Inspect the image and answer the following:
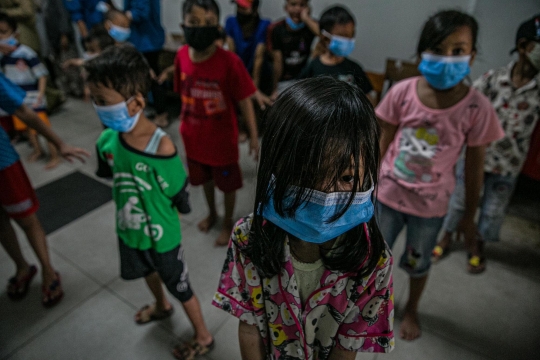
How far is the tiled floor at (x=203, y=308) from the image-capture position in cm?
188

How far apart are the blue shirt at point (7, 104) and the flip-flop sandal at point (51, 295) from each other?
2.67ft

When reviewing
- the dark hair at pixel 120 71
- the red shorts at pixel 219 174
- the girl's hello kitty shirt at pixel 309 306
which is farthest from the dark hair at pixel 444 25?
the red shorts at pixel 219 174

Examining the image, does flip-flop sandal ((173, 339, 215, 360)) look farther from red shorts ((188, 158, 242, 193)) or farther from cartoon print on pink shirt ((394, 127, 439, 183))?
cartoon print on pink shirt ((394, 127, 439, 183))

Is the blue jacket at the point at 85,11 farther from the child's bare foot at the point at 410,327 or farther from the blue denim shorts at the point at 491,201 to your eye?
the child's bare foot at the point at 410,327

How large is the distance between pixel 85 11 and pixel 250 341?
16.8 feet

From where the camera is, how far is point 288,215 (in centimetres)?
83

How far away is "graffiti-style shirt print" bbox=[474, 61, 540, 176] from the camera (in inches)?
77.8

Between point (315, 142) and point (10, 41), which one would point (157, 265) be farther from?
point (10, 41)

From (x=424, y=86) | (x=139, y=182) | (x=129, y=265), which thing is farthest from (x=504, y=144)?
(x=129, y=265)

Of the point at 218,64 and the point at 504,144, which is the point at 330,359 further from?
the point at 504,144

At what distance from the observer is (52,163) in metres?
3.53

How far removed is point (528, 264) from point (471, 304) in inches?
26.9

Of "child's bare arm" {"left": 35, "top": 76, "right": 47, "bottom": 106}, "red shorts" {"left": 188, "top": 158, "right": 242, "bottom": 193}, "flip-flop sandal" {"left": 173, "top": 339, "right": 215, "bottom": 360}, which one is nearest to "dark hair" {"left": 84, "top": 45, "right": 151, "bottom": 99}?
"red shorts" {"left": 188, "top": 158, "right": 242, "bottom": 193}

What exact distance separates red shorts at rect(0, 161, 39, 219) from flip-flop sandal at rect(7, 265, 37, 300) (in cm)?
51
